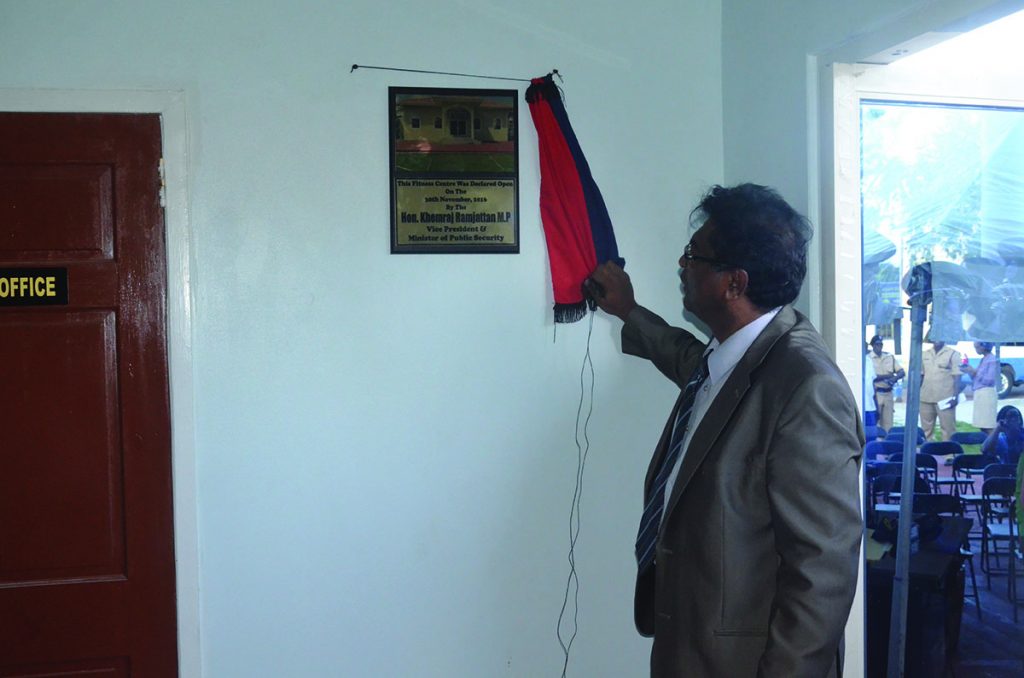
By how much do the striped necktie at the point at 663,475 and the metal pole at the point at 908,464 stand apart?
2.49 feet

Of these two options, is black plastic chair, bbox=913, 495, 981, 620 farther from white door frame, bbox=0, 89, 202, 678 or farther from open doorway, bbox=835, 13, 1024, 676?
white door frame, bbox=0, 89, 202, 678

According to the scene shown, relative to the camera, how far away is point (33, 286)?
2.19m

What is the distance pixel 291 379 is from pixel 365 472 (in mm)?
347

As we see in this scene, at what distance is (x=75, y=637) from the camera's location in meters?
2.24

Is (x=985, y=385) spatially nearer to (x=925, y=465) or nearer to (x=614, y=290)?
(x=925, y=465)

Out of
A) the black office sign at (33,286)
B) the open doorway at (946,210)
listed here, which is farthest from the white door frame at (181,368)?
the open doorway at (946,210)

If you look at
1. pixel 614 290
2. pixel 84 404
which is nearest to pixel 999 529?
pixel 614 290

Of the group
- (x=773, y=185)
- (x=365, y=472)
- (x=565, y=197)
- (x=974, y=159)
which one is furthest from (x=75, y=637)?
(x=974, y=159)

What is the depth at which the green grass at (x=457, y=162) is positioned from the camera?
2.37m

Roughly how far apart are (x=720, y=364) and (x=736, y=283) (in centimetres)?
18

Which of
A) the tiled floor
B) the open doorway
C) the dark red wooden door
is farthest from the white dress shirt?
the dark red wooden door

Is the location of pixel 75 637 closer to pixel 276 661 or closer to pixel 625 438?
pixel 276 661

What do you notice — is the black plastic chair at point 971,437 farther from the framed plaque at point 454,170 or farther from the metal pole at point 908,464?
the framed plaque at point 454,170

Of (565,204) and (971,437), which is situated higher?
(565,204)
